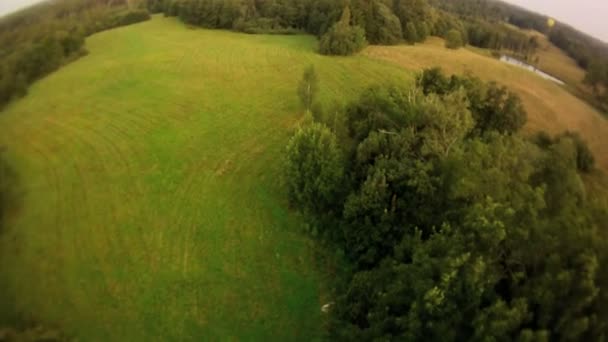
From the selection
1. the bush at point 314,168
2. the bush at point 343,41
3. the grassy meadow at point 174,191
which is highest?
the bush at point 314,168

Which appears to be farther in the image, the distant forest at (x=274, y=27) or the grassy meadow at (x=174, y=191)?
the distant forest at (x=274, y=27)

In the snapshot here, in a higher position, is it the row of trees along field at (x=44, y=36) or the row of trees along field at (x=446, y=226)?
the row of trees along field at (x=446, y=226)

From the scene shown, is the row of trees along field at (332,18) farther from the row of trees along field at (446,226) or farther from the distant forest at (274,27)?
the row of trees along field at (446,226)

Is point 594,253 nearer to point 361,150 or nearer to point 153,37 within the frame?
point 361,150

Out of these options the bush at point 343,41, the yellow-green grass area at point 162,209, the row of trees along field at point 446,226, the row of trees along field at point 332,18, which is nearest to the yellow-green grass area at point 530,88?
the bush at point 343,41

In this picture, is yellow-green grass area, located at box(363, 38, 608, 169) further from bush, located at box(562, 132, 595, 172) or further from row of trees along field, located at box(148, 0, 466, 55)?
bush, located at box(562, 132, 595, 172)

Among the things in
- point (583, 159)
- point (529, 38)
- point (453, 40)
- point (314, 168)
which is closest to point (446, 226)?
point (314, 168)

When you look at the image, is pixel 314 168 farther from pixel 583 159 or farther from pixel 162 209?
pixel 583 159

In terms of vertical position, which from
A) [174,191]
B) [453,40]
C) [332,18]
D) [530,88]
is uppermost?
[332,18]
